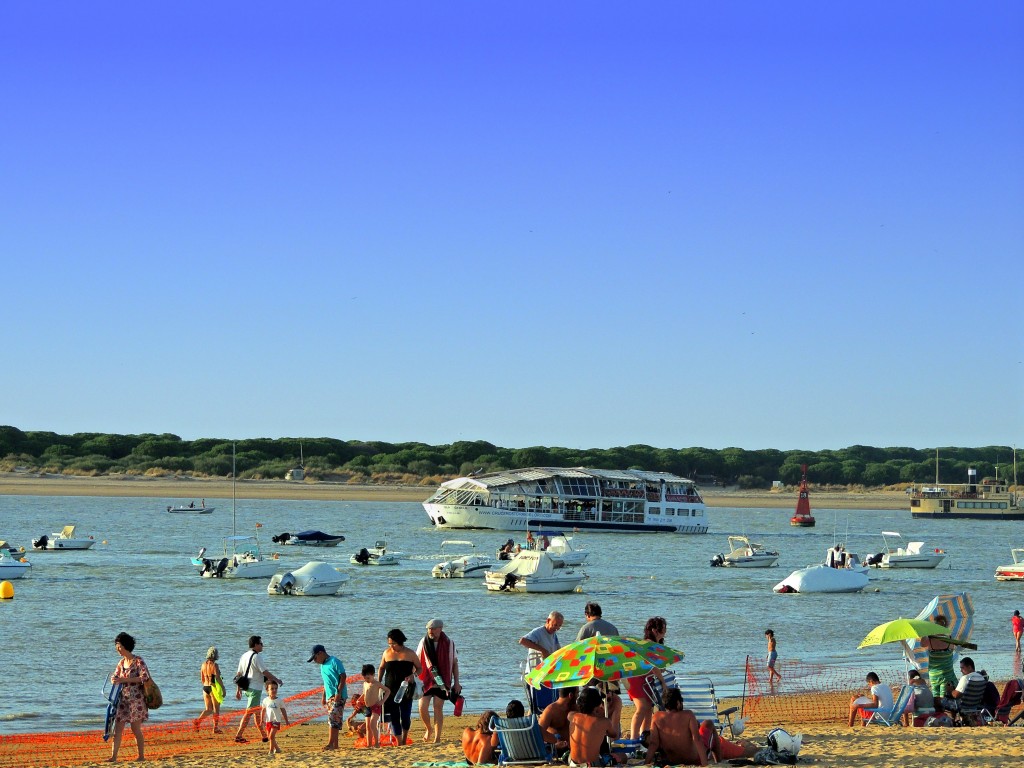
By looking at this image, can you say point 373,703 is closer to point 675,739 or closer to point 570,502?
point 675,739

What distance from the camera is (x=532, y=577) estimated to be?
49.3 metres

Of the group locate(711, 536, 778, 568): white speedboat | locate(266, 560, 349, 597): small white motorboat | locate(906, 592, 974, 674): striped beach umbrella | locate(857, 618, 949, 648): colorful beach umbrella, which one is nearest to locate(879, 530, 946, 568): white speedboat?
locate(711, 536, 778, 568): white speedboat

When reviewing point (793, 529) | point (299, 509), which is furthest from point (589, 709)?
point (299, 509)

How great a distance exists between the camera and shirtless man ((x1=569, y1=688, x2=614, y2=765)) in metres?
13.5

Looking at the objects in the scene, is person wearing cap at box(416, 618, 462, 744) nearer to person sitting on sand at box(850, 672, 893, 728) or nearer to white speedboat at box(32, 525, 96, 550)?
person sitting on sand at box(850, 672, 893, 728)

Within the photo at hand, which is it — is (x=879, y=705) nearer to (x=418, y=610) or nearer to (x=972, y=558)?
(x=418, y=610)

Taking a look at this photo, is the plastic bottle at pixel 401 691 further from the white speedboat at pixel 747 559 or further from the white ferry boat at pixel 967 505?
the white ferry boat at pixel 967 505

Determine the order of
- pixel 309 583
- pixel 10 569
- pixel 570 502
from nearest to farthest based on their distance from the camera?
pixel 309 583 < pixel 10 569 < pixel 570 502

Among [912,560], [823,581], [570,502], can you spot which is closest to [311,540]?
[570,502]

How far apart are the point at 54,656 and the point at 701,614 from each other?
67.6 ft

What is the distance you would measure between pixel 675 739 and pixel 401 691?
13.2ft

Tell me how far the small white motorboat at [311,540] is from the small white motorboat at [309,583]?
30948mm

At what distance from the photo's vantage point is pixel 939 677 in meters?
19.3

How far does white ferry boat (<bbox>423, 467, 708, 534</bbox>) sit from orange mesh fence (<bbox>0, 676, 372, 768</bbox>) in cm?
7246
